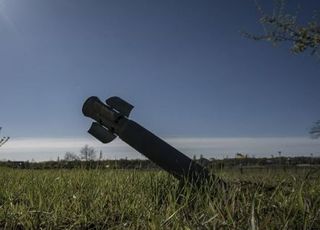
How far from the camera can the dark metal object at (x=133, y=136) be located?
6562mm

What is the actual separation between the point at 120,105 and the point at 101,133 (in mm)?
505

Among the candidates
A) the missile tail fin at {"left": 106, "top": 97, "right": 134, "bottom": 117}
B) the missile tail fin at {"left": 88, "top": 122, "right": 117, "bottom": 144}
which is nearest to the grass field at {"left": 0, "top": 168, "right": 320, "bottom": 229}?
the missile tail fin at {"left": 88, "top": 122, "right": 117, "bottom": 144}

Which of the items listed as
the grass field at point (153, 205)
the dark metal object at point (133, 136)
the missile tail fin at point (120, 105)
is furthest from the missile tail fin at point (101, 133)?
the grass field at point (153, 205)

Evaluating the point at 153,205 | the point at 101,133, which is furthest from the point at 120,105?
the point at 153,205

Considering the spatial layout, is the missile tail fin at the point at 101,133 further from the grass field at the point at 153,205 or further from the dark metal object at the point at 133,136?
the grass field at the point at 153,205

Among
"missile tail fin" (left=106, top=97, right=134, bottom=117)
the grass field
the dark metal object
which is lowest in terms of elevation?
the grass field

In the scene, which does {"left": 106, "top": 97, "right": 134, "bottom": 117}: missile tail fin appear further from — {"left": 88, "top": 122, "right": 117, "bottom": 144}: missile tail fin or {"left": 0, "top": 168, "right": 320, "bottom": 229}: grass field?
{"left": 0, "top": 168, "right": 320, "bottom": 229}: grass field

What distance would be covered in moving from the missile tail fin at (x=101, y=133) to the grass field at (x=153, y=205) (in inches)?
22.2

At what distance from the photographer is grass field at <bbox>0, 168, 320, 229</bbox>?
324cm

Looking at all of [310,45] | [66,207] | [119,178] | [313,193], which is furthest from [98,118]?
[310,45]

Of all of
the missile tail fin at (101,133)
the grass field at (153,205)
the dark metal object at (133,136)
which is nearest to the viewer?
the grass field at (153,205)

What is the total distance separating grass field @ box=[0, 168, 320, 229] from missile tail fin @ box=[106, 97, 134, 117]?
3.19ft

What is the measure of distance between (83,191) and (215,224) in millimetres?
3341

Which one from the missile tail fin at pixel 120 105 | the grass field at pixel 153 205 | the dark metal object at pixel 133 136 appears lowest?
the grass field at pixel 153 205
